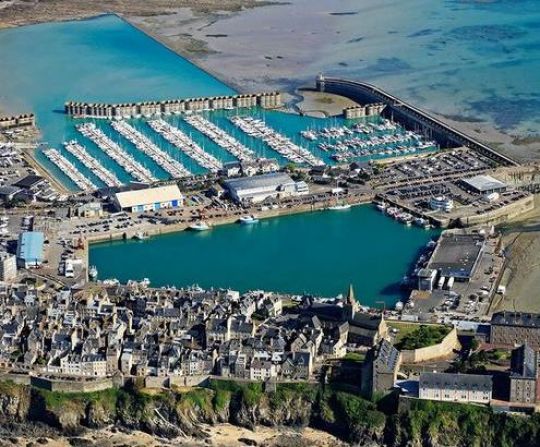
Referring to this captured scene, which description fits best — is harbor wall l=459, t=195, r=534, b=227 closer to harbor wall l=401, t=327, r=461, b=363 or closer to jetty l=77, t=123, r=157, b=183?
harbor wall l=401, t=327, r=461, b=363

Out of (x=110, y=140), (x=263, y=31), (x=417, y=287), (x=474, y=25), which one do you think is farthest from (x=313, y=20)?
(x=417, y=287)

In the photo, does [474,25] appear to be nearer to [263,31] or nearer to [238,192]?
[263,31]

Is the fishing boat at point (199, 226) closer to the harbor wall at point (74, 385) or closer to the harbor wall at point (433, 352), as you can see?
the harbor wall at point (74, 385)

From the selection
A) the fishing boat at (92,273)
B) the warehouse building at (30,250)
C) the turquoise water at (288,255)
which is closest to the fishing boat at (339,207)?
the turquoise water at (288,255)

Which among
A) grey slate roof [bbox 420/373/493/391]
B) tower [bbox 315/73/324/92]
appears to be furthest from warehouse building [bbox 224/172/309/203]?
grey slate roof [bbox 420/373/493/391]

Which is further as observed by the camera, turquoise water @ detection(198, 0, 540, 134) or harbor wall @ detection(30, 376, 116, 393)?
turquoise water @ detection(198, 0, 540, 134)
